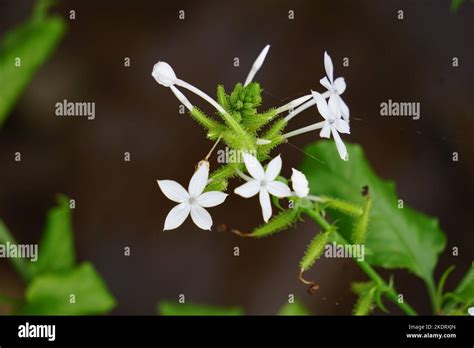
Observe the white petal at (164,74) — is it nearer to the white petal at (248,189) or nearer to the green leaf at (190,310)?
the white petal at (248,189)

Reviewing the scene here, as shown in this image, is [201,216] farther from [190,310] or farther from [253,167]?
[190,310]

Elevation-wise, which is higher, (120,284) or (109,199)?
(109,199)

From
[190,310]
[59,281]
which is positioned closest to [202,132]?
[190,310]

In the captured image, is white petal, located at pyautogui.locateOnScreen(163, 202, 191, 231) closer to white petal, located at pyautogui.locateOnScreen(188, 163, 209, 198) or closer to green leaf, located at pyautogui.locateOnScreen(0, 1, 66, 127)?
white petal, located at pyautogui.locateOnScreen(188, 163, 209, 198)

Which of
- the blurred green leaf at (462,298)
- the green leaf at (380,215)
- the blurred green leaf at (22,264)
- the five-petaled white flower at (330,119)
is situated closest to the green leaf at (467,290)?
the blurred green leaf at (462,298)

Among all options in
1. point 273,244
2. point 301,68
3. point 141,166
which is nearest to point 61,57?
point 141,166
